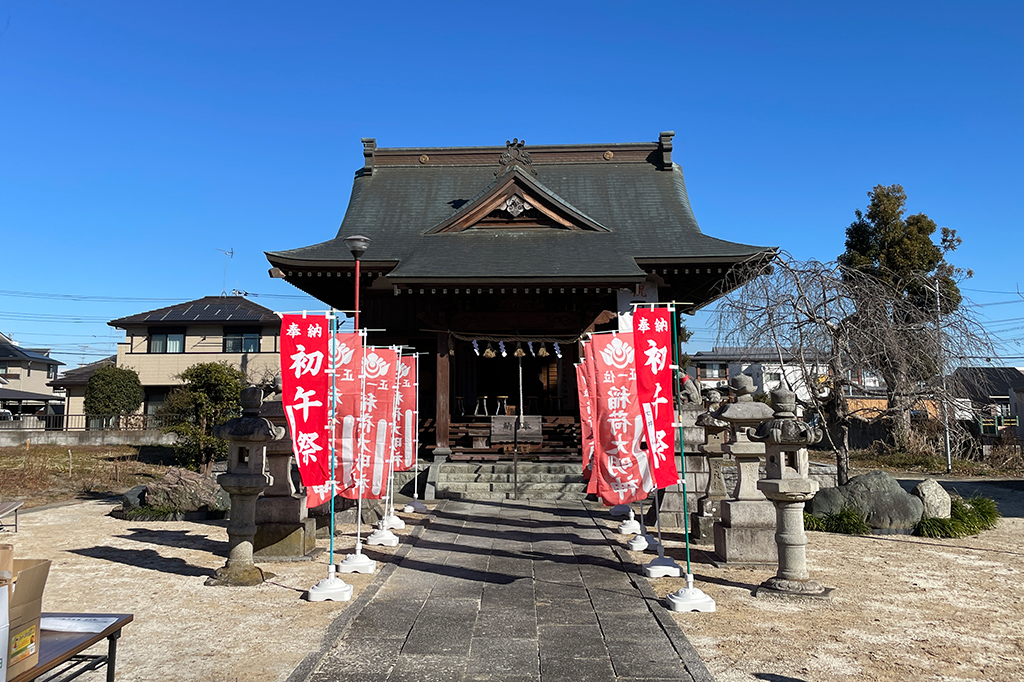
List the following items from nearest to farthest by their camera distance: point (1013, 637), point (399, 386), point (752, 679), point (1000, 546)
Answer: point (752, 679) → point (1013, 637) → point (1000, 546) → point (399, 386)

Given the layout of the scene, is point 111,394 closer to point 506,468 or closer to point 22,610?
point 506,468

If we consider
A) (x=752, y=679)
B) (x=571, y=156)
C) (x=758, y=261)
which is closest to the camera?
(x=752, y=679)

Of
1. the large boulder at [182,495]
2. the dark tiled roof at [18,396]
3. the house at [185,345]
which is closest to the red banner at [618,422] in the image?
the large boulder at [182,495]

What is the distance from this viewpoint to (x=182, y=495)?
12727mm

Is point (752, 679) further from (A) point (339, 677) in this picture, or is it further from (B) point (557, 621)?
(A) point (339, 677)

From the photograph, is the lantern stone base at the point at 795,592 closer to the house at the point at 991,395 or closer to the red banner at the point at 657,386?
the red banner at the point at 657,386

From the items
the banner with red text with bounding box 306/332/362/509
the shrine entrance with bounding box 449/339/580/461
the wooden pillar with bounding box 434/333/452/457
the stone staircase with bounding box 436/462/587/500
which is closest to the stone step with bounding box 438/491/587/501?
the stone staircase with bounding box 436/462/587/500

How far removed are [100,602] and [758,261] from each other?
516 inches

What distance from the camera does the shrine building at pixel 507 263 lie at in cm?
1611

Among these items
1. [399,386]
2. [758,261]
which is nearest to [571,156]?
[758,261]

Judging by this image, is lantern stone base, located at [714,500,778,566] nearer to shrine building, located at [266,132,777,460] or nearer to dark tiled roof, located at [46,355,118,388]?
shrine building, located at [266,132,777,460]

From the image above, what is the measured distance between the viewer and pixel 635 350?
724 centimetres

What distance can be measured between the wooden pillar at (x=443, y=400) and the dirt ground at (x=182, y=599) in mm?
4643

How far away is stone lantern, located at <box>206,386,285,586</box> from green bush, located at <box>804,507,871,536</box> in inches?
348
